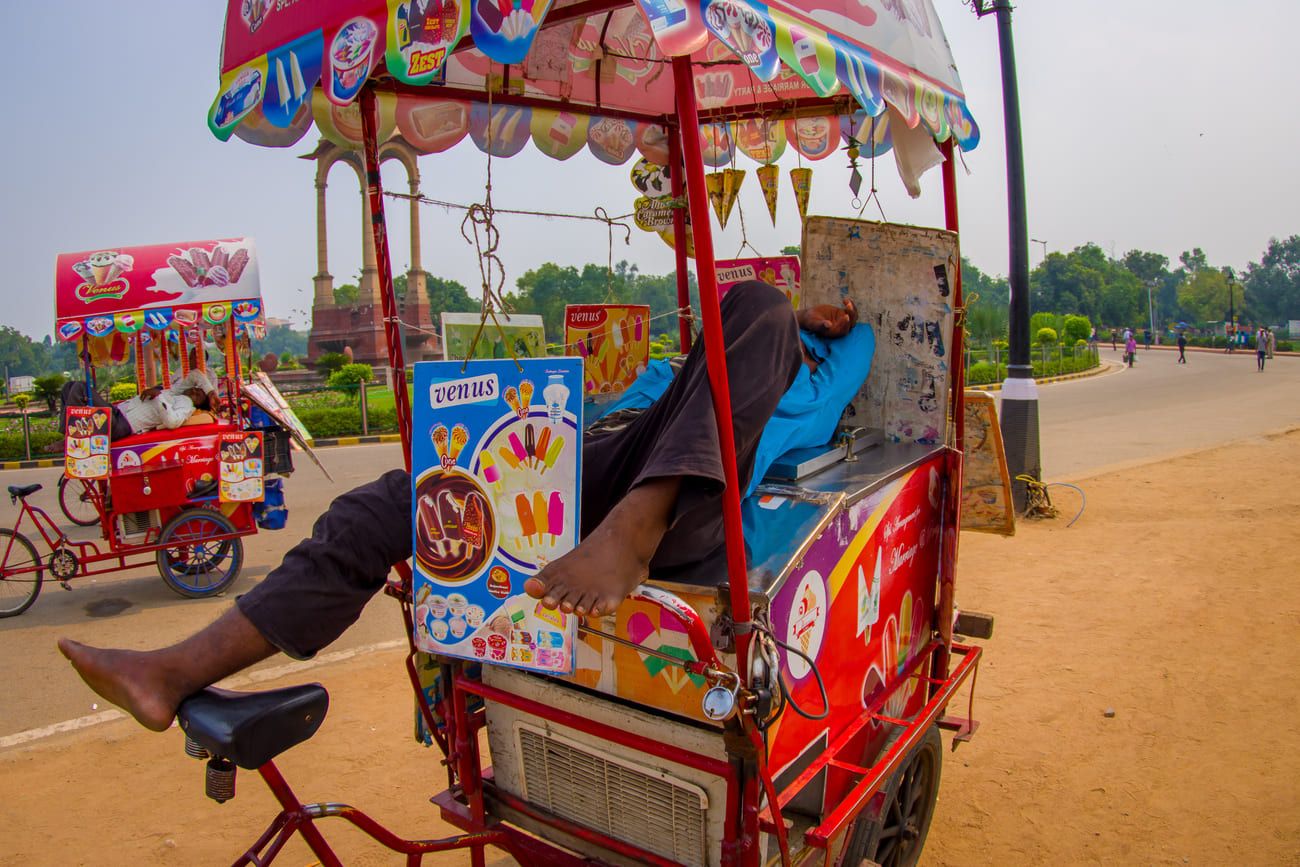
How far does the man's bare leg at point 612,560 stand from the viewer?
1.50 meters

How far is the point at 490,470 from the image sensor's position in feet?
6.03

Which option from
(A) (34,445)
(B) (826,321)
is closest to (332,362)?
(A) (34,445)

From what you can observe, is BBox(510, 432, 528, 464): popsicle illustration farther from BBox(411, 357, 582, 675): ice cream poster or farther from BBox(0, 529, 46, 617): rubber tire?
BBox(0, 529, 46, 617): rubber tire

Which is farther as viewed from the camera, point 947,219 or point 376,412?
point 376,412

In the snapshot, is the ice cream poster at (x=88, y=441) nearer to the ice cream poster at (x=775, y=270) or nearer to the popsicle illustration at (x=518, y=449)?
the ice cream poster at (x=775, y=270)

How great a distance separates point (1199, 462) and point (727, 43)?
33.2 feet

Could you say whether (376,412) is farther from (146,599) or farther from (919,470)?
(919,470)

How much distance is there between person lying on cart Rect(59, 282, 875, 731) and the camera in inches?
63.5

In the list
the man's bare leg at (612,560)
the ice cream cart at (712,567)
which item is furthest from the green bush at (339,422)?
the man's bare leg at (612,560)

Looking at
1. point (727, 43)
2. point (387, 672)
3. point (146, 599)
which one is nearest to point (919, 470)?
point (727, 43)

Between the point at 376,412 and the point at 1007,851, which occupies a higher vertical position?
the point at 376,412

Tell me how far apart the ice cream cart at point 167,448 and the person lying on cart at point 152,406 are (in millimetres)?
37

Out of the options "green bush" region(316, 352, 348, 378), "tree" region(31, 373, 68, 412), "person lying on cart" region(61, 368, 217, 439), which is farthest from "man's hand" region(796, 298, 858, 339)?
"green bush" region(316, 352, 348, 378)

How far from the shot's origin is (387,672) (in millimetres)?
4348
